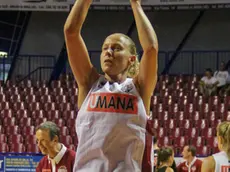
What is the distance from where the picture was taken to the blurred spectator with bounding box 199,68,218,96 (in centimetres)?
1530

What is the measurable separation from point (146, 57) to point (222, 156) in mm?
1316

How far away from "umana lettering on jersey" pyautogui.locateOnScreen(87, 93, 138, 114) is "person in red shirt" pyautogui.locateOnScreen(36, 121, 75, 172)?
1.54 m

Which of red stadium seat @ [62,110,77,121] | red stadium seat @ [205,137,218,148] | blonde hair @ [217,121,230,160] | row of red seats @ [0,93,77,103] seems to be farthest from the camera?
row of red seats @ [0,93,77,103]

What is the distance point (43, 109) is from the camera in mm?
15195

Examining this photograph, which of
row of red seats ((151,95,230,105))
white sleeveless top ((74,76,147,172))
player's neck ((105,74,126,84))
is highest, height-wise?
row of red seats ((151,95,230,105))

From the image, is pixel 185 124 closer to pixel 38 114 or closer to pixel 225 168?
pixel 38 114

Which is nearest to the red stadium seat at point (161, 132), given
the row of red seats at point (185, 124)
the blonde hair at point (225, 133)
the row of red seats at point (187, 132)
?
the row of red seats at point (187, 132)

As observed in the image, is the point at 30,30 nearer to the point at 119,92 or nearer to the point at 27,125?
the point at 27,125

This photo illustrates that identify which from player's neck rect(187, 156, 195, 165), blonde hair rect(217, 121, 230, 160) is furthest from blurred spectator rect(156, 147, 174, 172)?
blonde hair rect(217, 121, 230, 160)

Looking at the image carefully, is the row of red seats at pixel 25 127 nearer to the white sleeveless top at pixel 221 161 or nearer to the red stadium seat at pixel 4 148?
the red stadium seat at pixel 4 148

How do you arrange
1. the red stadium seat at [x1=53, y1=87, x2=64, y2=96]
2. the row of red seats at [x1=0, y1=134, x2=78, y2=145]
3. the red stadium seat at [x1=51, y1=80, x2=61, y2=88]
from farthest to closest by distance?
the red stadium seat at [x1=51, y1=80, x2=61, y2=88] < the red stadium seat at [x1=53, y1=87, x2=64, y2=96] < the row of red seats at [x1=0, y1=134, x2=78, y2=145]

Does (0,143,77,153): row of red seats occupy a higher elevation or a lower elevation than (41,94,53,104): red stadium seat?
lower

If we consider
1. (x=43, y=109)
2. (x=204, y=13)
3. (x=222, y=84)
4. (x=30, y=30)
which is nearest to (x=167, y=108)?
(x=222, y=84)

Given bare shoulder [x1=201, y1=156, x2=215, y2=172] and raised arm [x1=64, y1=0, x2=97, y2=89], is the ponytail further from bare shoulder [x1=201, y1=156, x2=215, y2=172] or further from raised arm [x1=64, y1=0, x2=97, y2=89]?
bare shoulder [x1=201, y1=156, x2=215, y2=172]
